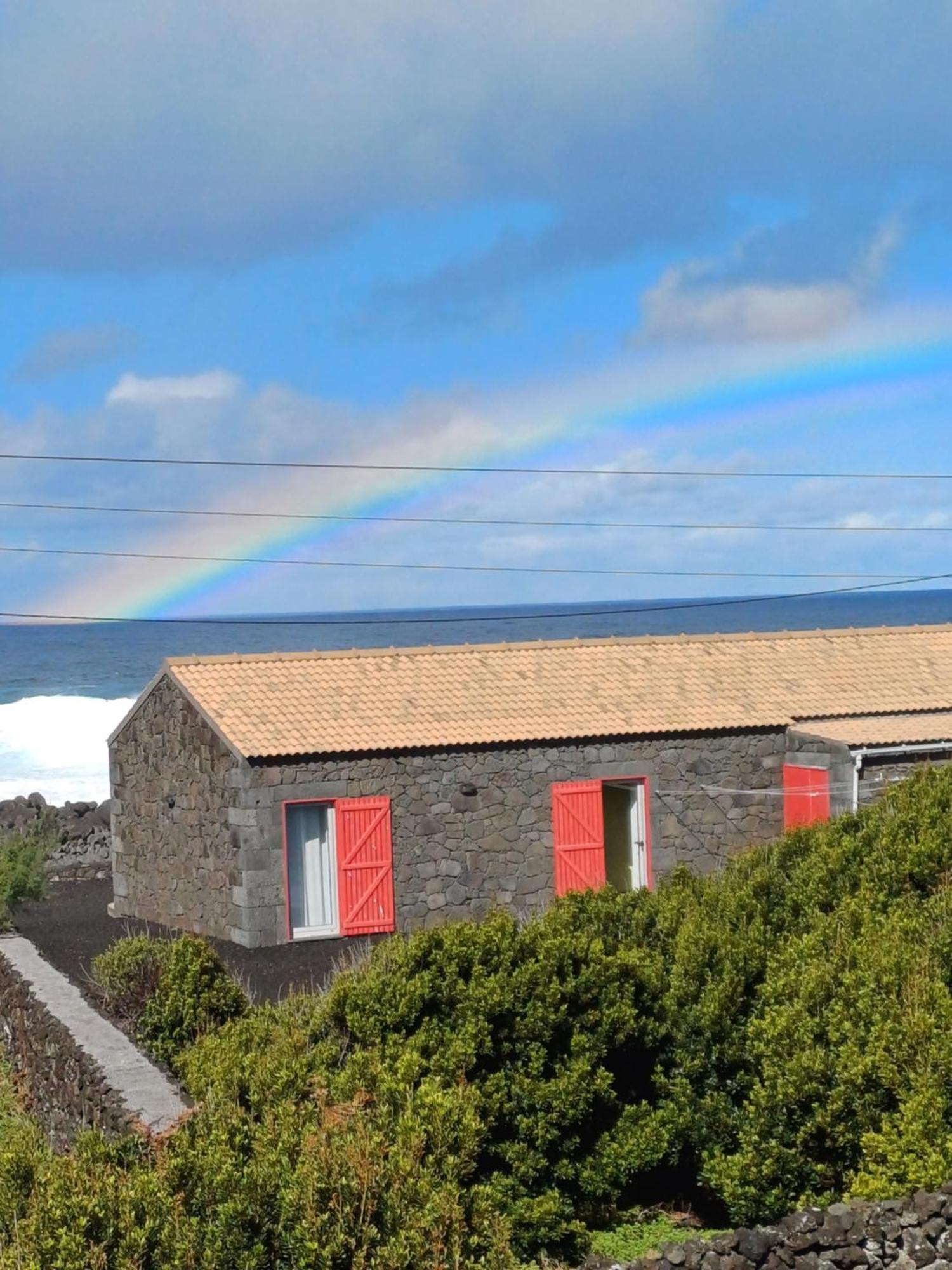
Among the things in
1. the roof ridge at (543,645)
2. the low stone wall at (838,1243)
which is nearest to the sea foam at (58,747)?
the roof ridge at (543,645)

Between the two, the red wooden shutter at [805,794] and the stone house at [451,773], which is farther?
the red wooden shutter at [805,794]

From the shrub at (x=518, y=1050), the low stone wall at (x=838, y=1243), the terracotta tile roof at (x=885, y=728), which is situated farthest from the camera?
the terracotta tile roof at (x=885, y=728)

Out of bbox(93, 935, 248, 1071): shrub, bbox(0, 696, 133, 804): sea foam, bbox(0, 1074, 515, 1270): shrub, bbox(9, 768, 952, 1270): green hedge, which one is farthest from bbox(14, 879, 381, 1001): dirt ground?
bbox(0, 696, 133, 804): sea foam

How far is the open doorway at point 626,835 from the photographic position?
20.9 meters

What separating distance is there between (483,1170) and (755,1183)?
186cm

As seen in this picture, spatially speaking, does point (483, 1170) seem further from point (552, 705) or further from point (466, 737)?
point (552, 705)

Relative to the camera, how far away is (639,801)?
2108 cm

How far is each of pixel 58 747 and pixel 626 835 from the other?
37779mm

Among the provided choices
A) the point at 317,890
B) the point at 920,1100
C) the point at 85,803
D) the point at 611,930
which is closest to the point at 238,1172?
the point at 920,1100

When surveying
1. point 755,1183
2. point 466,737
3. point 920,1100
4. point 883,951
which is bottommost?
point 755,1183

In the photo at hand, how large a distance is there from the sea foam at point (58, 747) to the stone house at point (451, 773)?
976 inches

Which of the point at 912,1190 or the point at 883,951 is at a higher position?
the point at 883,951

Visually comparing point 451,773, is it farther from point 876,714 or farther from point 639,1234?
point 639,1234

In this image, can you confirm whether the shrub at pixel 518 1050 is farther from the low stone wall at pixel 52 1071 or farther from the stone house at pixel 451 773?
the stone house at pixel 451 773
